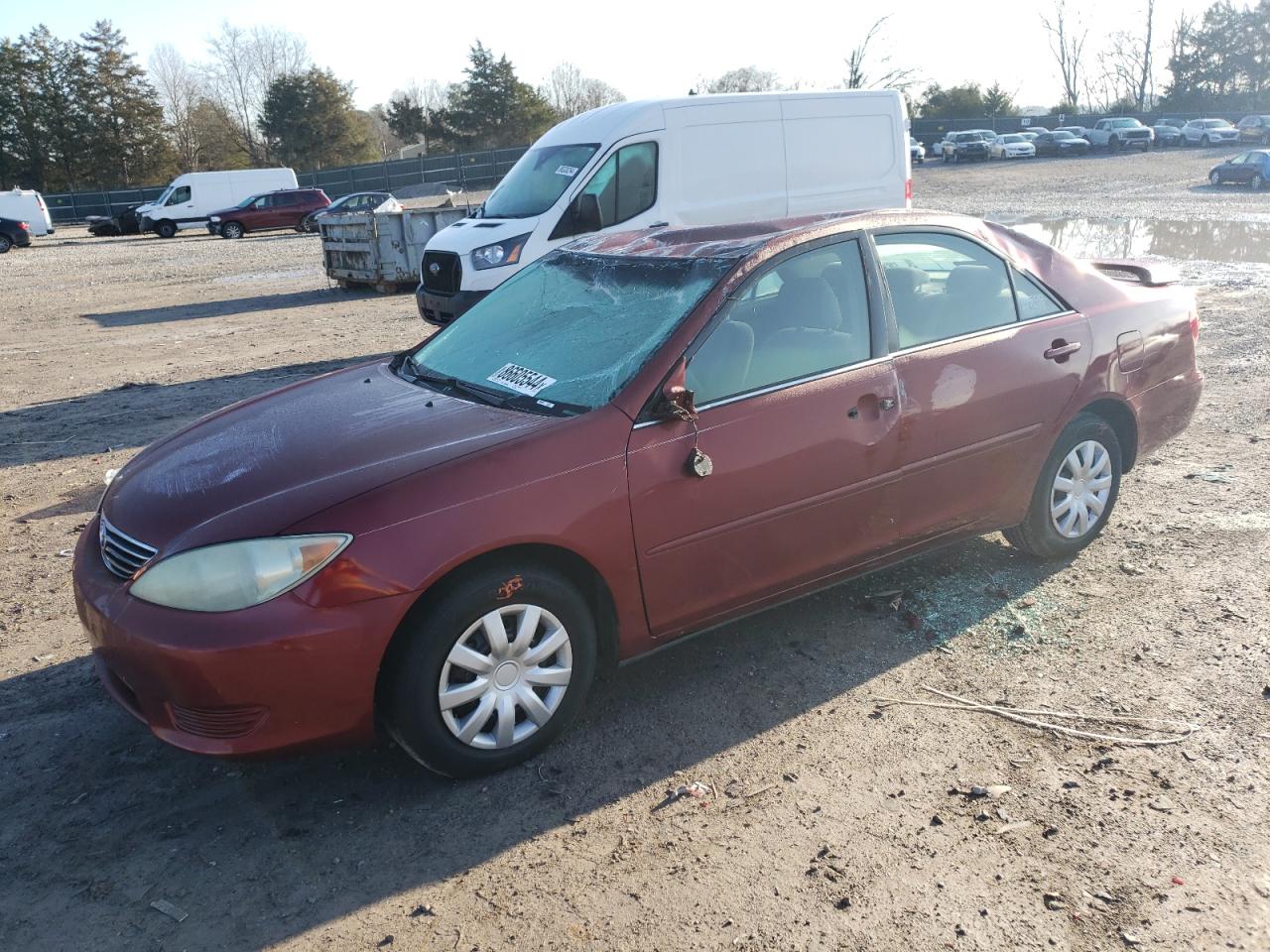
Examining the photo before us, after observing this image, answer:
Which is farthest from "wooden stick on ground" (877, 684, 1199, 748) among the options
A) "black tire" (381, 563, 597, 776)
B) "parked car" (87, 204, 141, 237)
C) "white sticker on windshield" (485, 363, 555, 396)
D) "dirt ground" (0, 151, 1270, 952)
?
"parked car" (87, 204, 141, 237)

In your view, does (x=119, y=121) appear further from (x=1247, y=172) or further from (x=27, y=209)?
(x=1247, y=172)

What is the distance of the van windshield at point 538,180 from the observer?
1075cm

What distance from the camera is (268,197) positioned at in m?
36.3

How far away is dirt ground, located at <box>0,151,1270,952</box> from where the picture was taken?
2795 millimetres

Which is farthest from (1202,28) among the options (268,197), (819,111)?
(819,111)

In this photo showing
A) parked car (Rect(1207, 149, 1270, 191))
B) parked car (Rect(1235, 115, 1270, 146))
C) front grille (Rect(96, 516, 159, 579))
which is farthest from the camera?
parked car (Rect(1235, 115, 1270, 146))

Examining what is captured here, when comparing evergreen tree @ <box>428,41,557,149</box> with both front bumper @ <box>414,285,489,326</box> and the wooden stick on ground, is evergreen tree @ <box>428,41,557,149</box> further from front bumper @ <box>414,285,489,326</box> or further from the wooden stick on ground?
the wooden stick on ground

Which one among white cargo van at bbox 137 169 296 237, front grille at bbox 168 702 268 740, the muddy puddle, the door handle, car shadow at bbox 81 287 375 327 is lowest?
the muddy puddle

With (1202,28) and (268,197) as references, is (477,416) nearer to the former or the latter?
(268,197)

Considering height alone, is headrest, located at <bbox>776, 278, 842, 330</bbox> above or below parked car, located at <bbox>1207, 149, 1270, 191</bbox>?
above

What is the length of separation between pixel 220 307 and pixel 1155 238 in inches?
636

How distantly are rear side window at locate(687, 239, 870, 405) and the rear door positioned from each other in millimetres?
178

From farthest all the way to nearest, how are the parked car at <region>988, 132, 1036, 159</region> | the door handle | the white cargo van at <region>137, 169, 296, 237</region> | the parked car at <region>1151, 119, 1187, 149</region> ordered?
the parked car at <region>1151, 119, 1187, 149</region> < the parked car at <region>988, 132, 1036, 159</region> < the white cargo van at <region>137, 169, 296, 237</region> < the door handle

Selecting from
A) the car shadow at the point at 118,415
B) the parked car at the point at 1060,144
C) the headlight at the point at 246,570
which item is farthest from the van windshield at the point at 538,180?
the parked car at the point at 1060,144
